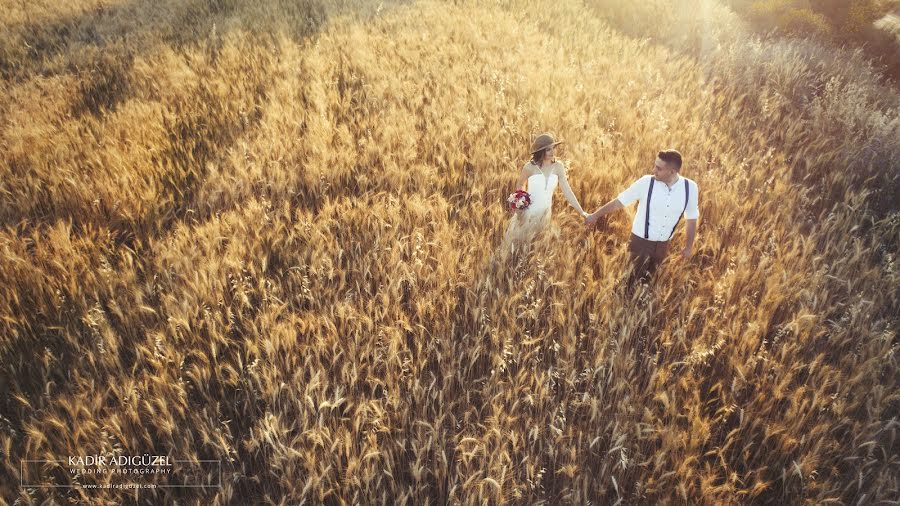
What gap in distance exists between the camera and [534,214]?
3152 mm

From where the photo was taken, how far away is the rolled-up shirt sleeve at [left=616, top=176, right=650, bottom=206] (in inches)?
114

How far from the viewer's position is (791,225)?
11.5 feet

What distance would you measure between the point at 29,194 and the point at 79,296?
145 centimetres

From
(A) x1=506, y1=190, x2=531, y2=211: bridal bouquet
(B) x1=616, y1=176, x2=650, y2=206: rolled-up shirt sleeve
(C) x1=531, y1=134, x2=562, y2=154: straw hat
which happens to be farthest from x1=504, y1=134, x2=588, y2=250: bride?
(B) x1=616, y1=176, x2=650, y2=206: rolled-up shirt sleeve

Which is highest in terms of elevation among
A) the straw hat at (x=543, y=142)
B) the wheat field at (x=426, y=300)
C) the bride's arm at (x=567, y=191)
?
the straw hat at (x=543, y=142)

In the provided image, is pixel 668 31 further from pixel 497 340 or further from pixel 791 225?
pixel 497 340

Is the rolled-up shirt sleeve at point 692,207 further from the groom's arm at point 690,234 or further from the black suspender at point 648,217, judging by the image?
A: the black suspender at point 648,217

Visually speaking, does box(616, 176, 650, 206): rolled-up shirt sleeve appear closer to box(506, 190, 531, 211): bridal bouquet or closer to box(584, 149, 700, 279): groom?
box(584, 149, 700, 279): groom

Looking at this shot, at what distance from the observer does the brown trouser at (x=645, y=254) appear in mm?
2939

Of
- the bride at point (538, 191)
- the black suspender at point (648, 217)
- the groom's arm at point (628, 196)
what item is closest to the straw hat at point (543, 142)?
the bride at point (538, 191)

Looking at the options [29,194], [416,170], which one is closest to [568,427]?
[416,170]

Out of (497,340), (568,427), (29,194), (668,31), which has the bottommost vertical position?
(568,427)

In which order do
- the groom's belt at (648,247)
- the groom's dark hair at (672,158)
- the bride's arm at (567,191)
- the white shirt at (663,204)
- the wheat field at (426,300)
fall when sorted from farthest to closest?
1. the bride's arm at (567,191)
2. the groom's belt at (648,247)
3. the white shirt at (663,204)
4. the groom's dark hair at (672,158)
5. the wheat field at (426,300)

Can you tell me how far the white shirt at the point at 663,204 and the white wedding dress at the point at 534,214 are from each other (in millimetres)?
541
